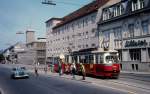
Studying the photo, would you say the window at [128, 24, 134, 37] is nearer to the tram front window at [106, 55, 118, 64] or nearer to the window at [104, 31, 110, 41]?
the window at [104, 31, 110, 41]

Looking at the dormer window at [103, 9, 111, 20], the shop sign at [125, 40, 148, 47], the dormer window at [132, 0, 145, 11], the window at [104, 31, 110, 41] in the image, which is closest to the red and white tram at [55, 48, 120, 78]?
the shop sign at [125, 40, 148, 47]

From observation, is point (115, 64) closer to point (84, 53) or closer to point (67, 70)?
point (84, 53)

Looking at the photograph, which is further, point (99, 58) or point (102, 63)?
point (99, 58)

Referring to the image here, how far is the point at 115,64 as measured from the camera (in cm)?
2653

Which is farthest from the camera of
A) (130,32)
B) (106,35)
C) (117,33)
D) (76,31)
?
(76,31)

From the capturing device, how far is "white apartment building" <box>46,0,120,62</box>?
5859 centimetres

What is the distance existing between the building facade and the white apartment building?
4856 millimetres

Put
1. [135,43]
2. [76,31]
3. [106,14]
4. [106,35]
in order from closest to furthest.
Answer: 1. [135,43]
2. [106,35]
3. [106,14]
4. [76,31]

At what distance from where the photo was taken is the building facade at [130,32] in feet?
138

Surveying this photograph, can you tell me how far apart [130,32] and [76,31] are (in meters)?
25.2

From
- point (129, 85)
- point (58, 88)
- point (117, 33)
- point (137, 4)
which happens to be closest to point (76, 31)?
point (117, 33)

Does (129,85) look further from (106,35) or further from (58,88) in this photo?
(106,35)

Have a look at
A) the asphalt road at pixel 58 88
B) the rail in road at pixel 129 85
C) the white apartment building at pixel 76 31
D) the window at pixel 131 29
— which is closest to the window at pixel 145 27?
the window at pixel 131 29

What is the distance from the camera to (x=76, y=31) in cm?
6956
